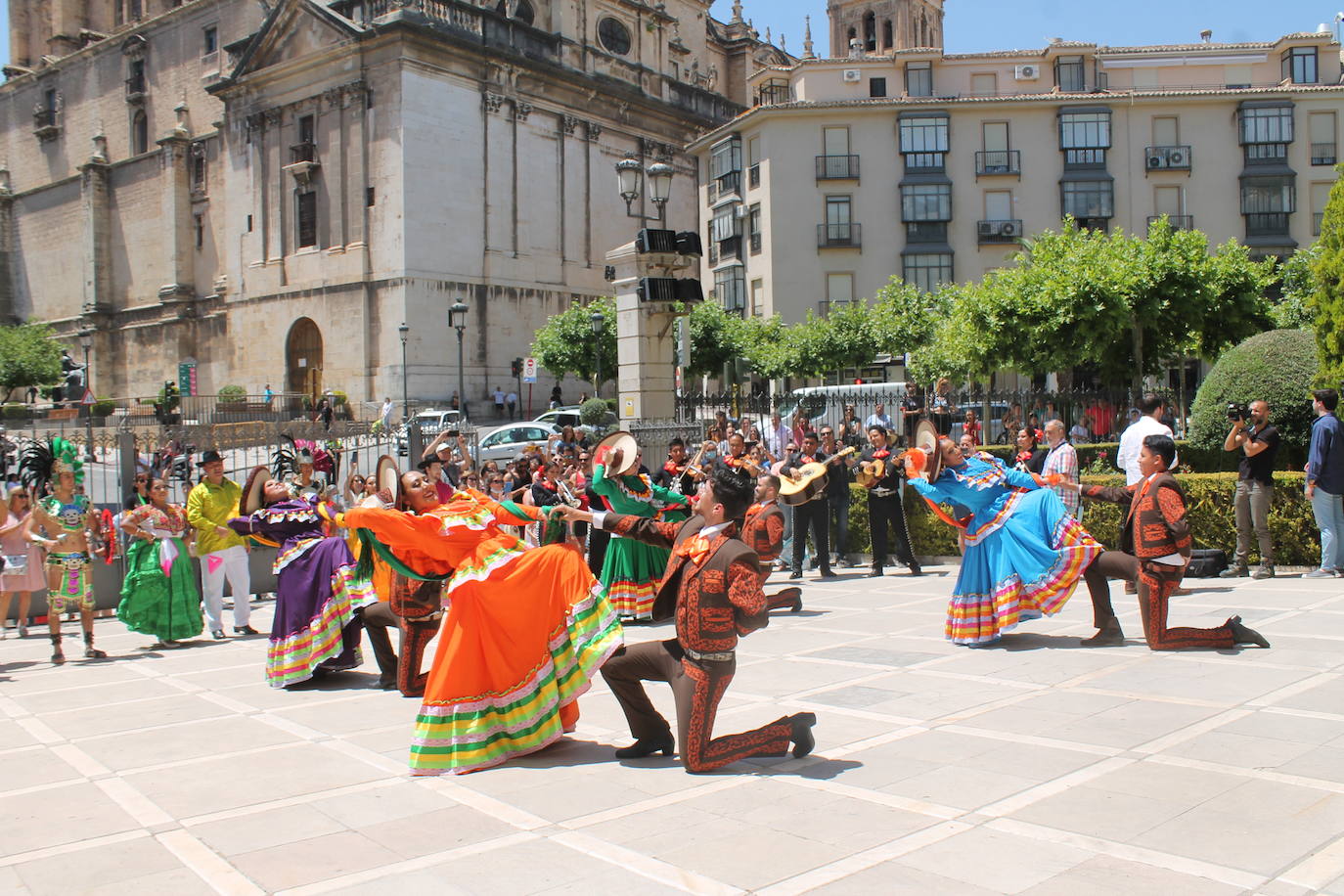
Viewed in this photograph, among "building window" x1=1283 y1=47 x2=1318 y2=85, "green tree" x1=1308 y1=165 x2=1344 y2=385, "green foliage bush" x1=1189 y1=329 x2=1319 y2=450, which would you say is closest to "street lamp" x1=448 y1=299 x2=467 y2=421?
"green foliage bush" x1=1189 y1=329 x2=1319 y2=450

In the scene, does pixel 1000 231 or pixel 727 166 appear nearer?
pixel 1000 231

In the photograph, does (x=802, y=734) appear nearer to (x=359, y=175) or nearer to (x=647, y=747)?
(x=647, y=747)

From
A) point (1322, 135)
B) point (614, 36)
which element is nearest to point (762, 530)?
point (1322, 135)

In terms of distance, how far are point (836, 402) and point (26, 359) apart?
43559mm

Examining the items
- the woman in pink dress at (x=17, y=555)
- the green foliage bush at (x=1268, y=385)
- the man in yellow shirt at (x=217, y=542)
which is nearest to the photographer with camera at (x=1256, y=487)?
the green foliage bush at (x=1268, y=385)

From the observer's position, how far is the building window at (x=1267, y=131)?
39.8m

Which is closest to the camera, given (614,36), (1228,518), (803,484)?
(803,484)

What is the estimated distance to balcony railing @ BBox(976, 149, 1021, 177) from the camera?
40719 mm

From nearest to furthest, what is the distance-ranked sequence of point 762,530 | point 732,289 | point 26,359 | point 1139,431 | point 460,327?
1. point 762,530
2. point 1139,431
3. point 460,327
4. point 732,289
5. point 26,359

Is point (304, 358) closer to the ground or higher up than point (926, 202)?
Result: closer to the ground

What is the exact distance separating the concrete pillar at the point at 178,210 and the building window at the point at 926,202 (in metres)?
33.0

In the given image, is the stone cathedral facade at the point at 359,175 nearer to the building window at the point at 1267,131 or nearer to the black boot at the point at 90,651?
the building window at the point at 1267,131

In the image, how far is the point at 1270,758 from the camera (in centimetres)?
576

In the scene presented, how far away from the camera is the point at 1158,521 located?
8508mm
